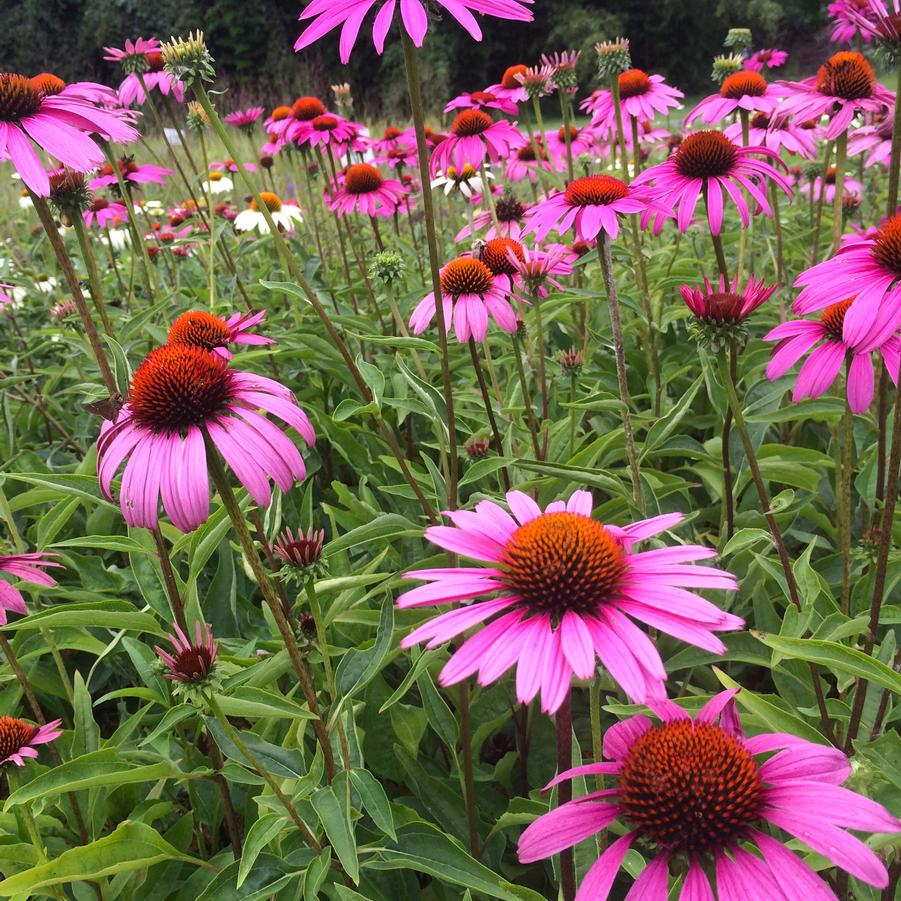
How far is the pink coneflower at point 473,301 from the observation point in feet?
4.68

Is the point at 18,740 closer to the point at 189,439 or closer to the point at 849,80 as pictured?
the point at 189,439

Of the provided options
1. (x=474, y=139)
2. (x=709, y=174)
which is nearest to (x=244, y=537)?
(x=709, y=174)

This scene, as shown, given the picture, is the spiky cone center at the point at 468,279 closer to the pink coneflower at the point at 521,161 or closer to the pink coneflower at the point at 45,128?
the pink coneflower at the point at 45,128

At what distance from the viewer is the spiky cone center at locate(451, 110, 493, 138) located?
210cm

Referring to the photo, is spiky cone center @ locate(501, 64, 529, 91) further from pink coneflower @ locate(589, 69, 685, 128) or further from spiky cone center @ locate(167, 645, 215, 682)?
spiky cone center @ locate(167, 645, 215, 682)

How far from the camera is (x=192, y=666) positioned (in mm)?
892

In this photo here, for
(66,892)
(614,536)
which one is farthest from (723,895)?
(66,892)

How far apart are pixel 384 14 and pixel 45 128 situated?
1.91ft

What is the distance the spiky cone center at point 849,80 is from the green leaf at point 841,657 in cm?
124

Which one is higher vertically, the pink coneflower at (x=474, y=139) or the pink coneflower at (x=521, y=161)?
the pink coneflower at (x=474, y=139)

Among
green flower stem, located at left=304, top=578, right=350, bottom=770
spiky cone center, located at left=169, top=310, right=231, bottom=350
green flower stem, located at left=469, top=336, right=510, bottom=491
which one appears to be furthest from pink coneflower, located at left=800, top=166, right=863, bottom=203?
green flower stem, located at left=304, top=578, right=350, bottom=770

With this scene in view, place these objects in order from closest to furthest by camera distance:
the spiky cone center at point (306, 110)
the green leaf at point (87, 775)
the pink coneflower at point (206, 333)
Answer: the green leaf at point (87, 775) → the pink coneflower at point (206, 333) → the spiky cone center at point (306, 110)

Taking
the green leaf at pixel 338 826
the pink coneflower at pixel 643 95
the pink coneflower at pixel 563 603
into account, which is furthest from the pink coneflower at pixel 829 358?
the pink coneflower at pixel 643 95

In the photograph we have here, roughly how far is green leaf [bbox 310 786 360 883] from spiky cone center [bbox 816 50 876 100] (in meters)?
1.57
